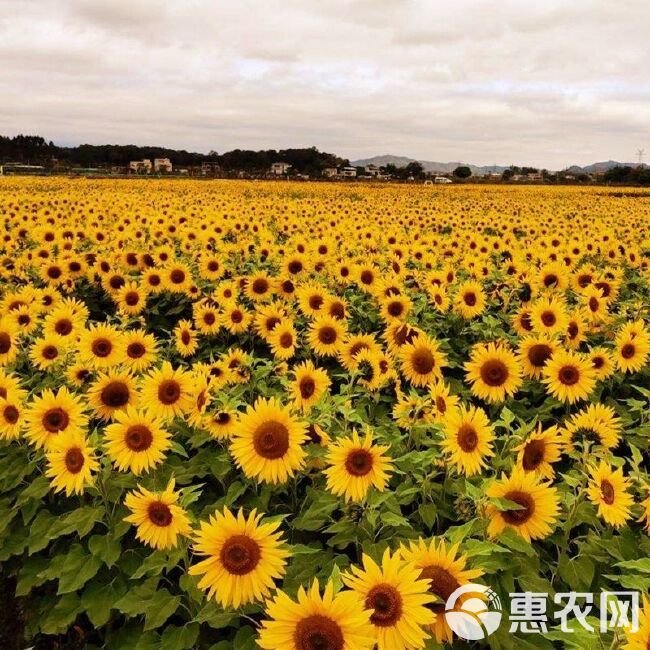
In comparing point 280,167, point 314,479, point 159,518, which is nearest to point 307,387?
point 314,479

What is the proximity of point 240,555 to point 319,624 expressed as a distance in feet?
1.90

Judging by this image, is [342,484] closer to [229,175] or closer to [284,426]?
[284,426]

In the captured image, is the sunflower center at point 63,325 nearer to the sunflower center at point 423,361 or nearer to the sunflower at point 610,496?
the sunflower center at point 423,361

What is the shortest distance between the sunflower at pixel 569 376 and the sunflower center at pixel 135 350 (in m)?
3.33

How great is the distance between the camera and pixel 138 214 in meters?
13.7

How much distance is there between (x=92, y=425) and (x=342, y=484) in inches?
108

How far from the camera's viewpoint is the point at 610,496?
9.40 ft

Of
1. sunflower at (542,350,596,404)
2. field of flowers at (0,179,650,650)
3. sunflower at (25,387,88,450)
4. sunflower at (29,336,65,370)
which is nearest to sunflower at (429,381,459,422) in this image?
field of flowers at (0,179,650,650)

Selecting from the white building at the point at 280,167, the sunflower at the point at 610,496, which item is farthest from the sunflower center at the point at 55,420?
the white building at the point at 280,167

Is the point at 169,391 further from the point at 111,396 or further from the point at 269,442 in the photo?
the point at 269,442

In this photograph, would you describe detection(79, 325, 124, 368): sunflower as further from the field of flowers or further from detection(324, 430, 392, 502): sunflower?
detection(324, 430, 392, 502): sunflower

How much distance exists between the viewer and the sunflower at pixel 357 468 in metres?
2.79

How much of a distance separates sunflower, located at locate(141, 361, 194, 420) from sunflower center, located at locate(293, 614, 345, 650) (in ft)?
6.95

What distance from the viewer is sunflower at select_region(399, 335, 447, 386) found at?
4.53m
